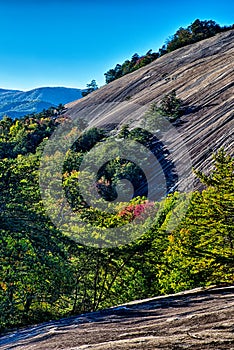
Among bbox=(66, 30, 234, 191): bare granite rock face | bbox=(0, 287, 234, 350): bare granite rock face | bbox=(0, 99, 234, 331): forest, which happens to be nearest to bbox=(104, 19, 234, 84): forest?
bbox=(66, 30, 234, 191): bare granite rock face

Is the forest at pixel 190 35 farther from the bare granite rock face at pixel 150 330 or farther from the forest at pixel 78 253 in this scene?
the bare granite rock face at pixel 150 330

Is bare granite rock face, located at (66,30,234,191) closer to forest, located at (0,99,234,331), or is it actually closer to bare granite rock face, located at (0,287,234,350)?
Answer: forest, located at (0,99,234,331)

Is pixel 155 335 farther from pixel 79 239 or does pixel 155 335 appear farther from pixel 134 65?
pixel 134 65

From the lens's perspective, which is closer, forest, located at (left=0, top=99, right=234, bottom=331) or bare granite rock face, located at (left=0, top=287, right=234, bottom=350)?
bare granite rock face, located at (left=0, top=287, right=234, bottom=350)

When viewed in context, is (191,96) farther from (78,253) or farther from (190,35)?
(78,253)

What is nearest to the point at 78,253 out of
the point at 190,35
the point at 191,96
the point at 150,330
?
the point at 150,330

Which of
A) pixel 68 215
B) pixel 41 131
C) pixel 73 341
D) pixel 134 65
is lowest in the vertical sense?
pixel 73 341

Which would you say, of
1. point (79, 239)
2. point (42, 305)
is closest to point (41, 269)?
point (79, 239)
